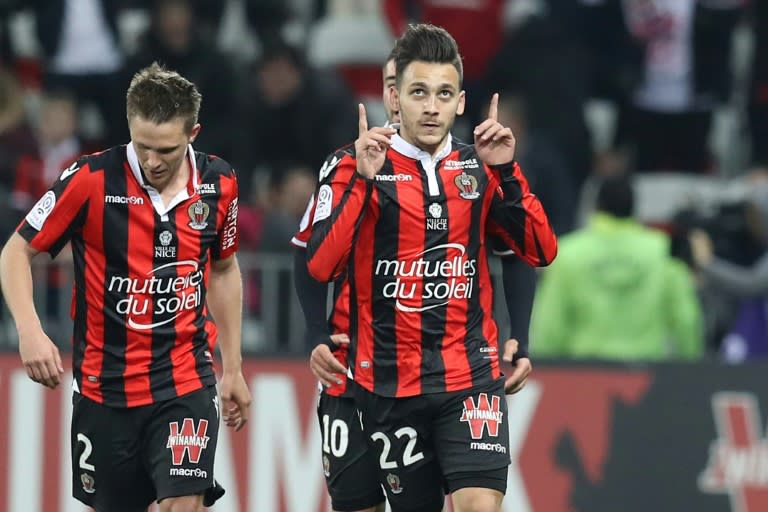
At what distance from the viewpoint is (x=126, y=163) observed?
7.71 metres

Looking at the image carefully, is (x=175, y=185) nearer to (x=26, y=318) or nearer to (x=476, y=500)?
(x=26, y=318)

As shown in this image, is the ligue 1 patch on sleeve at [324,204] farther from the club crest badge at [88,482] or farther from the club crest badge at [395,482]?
the club crest badge at [88,482]

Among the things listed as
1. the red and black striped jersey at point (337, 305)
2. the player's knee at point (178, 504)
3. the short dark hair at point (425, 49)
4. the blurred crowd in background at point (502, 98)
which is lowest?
the player's knee at point (178, 504)

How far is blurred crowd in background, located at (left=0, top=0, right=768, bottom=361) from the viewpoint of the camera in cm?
1187

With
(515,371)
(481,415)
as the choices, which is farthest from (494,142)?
(481,415)

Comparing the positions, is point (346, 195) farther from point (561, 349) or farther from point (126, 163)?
point (561, 349)

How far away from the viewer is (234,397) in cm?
800

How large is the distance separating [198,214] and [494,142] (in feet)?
4.21

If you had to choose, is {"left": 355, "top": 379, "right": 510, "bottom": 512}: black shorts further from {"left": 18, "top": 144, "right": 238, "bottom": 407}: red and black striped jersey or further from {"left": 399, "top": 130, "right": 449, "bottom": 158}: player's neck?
{"left": 399, "top": 130, "right": 449, "bottom": 158}: player's neck

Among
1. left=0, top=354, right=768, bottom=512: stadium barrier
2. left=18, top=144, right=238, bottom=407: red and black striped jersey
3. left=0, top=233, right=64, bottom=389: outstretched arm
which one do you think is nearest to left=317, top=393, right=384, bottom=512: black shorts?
left=18, top=144, right=238, bottom=407: red and black striped jersey

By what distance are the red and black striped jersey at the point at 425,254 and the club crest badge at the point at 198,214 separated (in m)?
0.48

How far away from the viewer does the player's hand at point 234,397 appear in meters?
7.99

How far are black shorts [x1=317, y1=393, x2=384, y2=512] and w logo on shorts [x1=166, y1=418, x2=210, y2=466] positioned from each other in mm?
590

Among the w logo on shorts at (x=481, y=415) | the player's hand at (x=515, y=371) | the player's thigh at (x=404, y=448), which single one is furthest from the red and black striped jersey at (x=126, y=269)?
the player's hand at (x=515, y=371)
